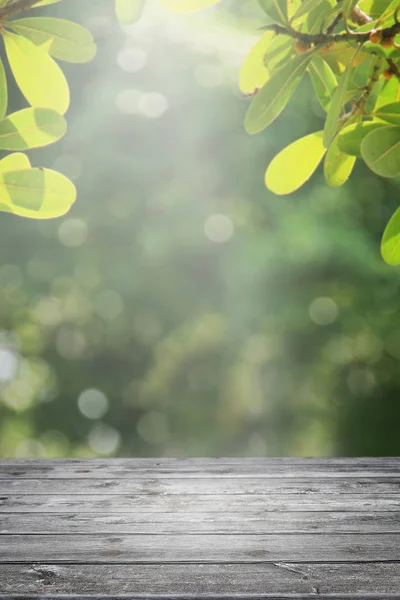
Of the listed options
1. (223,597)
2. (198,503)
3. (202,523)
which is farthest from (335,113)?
(198,503)

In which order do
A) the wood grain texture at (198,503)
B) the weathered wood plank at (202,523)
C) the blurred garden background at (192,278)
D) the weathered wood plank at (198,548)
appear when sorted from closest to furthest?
1. the weathered wood plank at (198,548)
2. the weathered wood plank at (202,523)
3. the wood grain texture at (198,503)
4. the blurred garden background at (192,278)

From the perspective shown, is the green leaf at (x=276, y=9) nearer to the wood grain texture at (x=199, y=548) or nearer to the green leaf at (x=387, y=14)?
the green leaf at (x=387, y=14)

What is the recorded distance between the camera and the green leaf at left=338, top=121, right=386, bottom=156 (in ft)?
1.72

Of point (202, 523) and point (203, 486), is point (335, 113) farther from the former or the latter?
point (203, 486)

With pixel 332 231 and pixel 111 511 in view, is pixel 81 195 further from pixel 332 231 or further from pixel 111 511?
pixel 111 511

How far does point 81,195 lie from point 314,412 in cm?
211

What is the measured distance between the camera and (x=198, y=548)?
3.25ft

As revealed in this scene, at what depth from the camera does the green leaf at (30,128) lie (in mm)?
490

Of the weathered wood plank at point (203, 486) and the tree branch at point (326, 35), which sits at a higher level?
the tree branch at point (326, 35)

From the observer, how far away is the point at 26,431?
4.55 metres

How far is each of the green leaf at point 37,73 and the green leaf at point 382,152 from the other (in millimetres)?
230

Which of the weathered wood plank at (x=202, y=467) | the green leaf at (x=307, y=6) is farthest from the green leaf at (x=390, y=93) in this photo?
the weathered wood plank at (x=202, y=467)

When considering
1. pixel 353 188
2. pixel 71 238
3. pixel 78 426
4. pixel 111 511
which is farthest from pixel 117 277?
pixel 111 511

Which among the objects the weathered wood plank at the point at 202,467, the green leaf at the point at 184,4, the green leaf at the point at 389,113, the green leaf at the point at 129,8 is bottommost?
the weathered wood plank at the point at 202,467
